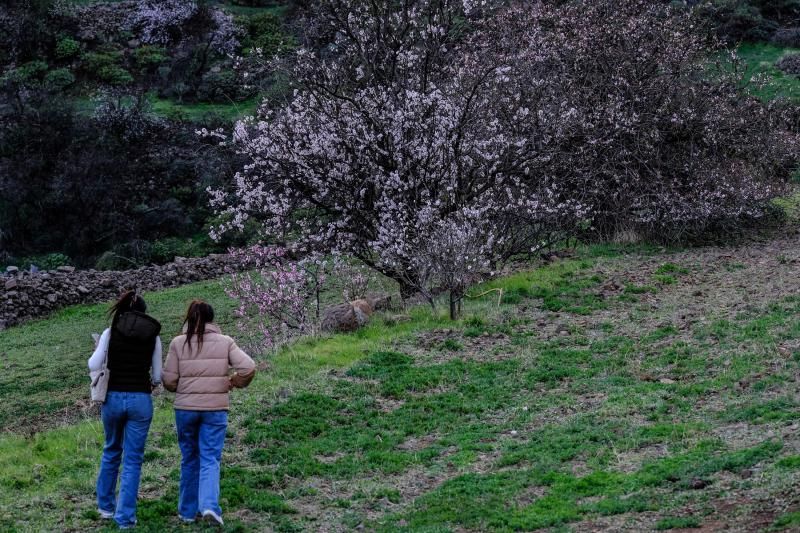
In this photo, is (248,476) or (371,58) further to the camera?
(371,58)

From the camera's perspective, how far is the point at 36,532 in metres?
7.23

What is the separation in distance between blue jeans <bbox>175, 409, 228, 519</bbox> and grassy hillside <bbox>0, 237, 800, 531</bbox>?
0.38 meters

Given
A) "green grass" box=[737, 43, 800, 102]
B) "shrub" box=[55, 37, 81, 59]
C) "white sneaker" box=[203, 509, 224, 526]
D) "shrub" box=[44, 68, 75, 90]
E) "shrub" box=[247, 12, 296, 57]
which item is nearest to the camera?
"white sneaker" box=[203, 509, 224, 526]

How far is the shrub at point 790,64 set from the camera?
101 ft

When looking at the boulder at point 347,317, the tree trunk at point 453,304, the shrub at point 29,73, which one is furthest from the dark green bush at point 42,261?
the tree trunk at point 453,304

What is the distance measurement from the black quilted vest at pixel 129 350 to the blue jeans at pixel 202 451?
16.1 inches

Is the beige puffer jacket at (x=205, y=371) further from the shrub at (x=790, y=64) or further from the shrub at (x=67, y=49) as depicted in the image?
the shrub at (x=67, y=49)

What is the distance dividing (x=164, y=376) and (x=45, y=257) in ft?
60.8

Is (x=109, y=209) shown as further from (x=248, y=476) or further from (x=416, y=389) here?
(x=248, y=476)

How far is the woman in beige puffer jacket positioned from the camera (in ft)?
23.3

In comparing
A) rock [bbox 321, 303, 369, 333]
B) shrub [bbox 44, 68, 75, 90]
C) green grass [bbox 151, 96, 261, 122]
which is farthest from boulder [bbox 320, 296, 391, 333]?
shrub [bbox 44, 68, 75, 90]

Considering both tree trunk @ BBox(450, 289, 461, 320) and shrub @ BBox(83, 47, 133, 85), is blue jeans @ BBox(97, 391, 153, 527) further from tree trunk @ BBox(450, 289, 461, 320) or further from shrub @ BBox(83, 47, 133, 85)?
shrub @ BBox(83, 47, 133, 85)

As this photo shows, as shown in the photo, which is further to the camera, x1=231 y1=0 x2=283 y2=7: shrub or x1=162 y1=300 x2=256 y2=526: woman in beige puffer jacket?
x1=231 y1=0 x2=283 y2=7: shrub

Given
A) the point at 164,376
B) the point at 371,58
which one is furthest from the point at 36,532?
the point at 371,58
